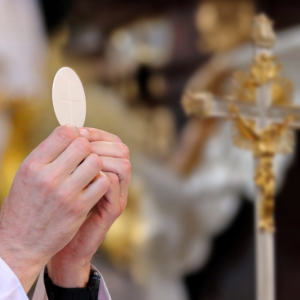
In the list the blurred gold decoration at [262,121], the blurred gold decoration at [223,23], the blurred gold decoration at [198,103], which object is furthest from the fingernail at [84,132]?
the blurred gold decoration at [223,23]

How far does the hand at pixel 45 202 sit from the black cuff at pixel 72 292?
0.10 metres

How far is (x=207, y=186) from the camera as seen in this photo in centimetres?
150

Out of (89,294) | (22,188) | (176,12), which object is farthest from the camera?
(176,12)

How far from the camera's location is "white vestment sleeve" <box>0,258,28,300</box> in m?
0.49

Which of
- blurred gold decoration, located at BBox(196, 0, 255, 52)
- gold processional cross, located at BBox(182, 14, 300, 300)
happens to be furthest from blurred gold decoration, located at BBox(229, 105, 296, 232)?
blurred gold decoration, located at BBox(196, 0, 255, 52)

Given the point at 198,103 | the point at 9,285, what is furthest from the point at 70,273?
the point at 198,103

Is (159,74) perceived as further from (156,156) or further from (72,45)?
(72,45)

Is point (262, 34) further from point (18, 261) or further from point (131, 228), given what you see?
point (18, 261)

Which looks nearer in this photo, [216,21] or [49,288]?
[49,288]

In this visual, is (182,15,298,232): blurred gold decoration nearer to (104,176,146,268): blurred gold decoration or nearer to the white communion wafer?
(104,176,146,268): blurred gold decoration

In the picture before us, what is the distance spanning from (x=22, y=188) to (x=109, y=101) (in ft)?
2.26

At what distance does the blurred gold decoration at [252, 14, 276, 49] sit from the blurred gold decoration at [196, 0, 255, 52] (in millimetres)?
400

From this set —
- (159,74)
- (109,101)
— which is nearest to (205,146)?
(159,74)

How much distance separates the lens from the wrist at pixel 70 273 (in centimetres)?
63
